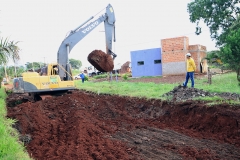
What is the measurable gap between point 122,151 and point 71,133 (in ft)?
7.16

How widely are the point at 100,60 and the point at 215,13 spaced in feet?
44.3

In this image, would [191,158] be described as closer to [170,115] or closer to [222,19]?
[170,115]

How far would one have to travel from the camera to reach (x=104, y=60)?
12539 millimetres

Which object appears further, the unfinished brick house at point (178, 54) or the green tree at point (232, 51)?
the unfinished brick house at point (178, 54)

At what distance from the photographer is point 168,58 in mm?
31766

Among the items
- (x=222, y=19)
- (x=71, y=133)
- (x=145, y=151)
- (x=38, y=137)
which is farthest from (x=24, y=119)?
(x=222, y=19)

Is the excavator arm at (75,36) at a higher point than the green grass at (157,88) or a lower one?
higher

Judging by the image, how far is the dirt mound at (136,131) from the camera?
595 cm

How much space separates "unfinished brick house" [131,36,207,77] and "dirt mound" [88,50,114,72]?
60.3 ft

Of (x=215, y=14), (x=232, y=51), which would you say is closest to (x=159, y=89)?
(x=232, y=51)

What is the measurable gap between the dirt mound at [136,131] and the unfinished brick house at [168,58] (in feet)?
67.3

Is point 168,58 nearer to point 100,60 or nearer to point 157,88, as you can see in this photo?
point 157,88

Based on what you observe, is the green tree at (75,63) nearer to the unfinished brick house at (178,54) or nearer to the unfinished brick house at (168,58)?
the unfinished brick house at (168,58)

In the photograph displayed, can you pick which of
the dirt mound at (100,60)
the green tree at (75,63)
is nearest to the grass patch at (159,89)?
the dirt mound at (100,60)
